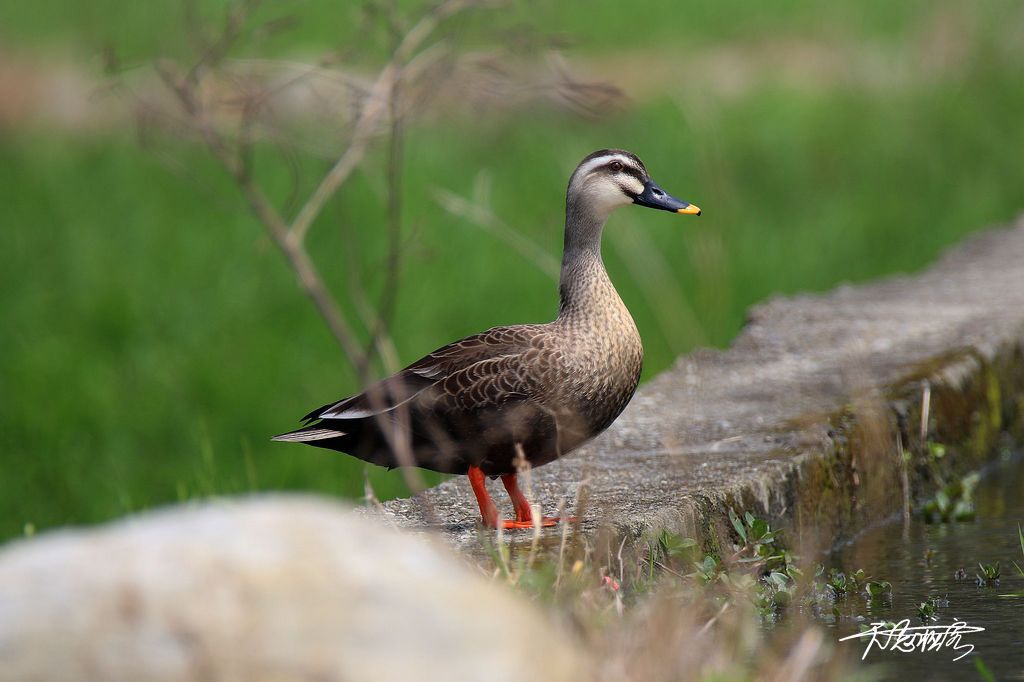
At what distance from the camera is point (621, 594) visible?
125 inches

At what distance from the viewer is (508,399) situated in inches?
149

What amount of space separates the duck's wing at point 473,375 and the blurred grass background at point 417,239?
331 mm

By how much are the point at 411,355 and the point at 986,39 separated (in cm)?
772

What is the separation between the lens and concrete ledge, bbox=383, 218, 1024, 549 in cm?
407

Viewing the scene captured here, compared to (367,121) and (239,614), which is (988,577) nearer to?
(367,121)

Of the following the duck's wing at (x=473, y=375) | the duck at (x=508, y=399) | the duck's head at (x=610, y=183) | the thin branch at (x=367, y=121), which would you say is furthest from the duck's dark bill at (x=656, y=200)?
the thin branch at (x=367, y=121)

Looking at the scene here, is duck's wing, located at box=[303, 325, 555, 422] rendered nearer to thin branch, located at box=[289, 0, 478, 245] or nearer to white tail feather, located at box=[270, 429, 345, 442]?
white tail feather, located at box=[270, 429, 345, 442]

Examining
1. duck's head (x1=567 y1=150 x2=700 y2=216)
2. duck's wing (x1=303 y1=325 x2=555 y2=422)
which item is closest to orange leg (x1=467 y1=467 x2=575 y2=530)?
duck's wing (x1=303 y1=325 x2=555 y2=422)

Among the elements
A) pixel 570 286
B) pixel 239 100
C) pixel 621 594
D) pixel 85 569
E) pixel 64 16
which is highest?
pixel 64 16

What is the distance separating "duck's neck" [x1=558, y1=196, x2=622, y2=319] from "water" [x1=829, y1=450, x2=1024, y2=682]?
97cm

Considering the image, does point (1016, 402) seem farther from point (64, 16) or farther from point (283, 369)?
point (64, 16)

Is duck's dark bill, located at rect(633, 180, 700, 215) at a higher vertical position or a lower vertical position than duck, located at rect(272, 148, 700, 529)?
higher

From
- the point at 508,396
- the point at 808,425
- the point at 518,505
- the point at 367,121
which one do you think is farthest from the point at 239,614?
the point at 808,425

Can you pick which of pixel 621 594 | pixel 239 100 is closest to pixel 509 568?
pixel 621 594
